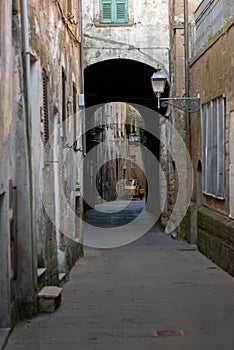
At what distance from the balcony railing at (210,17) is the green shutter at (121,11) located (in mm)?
3414

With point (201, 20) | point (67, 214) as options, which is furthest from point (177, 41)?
point (67, 214)

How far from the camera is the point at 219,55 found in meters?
12.7

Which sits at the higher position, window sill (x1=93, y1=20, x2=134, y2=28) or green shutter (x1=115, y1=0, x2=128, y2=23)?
green shutter (x1=115, y1=0, x2=128, y2=23)

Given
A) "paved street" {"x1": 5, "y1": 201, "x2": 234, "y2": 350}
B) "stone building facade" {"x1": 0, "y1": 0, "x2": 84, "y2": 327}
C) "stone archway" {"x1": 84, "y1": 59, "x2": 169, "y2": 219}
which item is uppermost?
"stone archway" {"x1": 84, "y1": 59, "x2": 169, "y2": 219}

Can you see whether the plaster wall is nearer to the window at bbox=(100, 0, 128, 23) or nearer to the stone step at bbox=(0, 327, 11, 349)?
the window at bbox=(100, 0, 128, 23)

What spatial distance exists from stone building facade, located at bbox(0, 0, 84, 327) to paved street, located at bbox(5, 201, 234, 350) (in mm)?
437

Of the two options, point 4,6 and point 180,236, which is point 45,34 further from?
point 180,236

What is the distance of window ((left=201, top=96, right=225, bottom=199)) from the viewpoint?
12328 mm

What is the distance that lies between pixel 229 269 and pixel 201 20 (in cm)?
683

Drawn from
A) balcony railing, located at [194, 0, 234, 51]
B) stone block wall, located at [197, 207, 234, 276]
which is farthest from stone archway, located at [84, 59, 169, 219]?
stone block wall, located at [197, 207, 234, 276]

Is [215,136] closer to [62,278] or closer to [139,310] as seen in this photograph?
[62,278]

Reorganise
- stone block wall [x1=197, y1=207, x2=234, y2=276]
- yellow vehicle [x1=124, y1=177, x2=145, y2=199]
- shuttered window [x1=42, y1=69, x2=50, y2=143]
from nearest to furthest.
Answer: shuttered window [x1=42, y1=69, x2=50, y2=143] → stone block wall [x1=197, y1=207, x2=234, y2=276] → yellow vehicle [x1=124, y1=177, x2=145, y2=199]

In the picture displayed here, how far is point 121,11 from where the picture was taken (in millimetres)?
A: 19266

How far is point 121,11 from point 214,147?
25.7 feet
